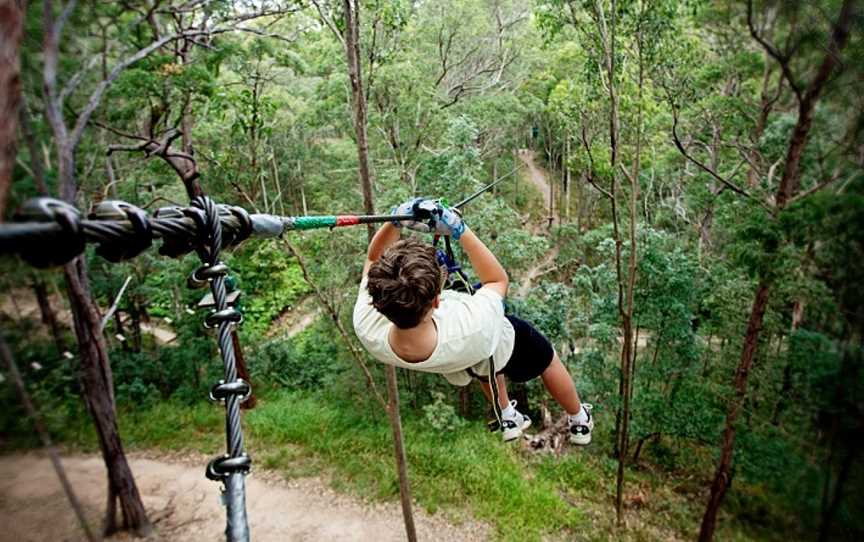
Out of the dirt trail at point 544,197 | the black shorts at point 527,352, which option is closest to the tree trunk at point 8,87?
the black shorts at point 527,352

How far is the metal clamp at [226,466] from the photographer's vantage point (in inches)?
29.5

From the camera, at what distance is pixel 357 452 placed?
9.39 meters

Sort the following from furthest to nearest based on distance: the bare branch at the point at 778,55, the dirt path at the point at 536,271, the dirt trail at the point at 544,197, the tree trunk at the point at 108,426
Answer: the dirt trail at the point at 544,197 → the dirt path at the point at 536,271 → the tree trunk at the point at 108,426 → the bare branch at the point at 778,55

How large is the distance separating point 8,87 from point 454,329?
60.1 inches

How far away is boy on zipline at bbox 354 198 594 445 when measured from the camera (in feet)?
5.80

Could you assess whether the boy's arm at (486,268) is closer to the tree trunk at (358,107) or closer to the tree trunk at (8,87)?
the tree trunk at (8,87)

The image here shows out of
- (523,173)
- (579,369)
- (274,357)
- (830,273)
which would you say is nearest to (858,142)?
(830,273)

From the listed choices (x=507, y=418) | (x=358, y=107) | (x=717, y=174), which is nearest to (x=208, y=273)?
(x=507, y=418)

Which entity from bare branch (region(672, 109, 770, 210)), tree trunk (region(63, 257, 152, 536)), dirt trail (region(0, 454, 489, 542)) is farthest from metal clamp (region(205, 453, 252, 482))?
dirt trail (region(0, 454, 489, 542))

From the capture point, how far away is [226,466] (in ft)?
2.49

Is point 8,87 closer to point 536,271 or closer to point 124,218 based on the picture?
point 124,218

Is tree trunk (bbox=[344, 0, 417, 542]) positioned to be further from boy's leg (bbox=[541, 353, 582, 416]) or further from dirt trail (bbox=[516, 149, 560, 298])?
dirt trail (bbox=[516, 149, 560, 298])

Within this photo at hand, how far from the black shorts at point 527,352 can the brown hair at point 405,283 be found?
0.78 metres

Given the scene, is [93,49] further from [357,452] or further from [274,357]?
[274,357]
